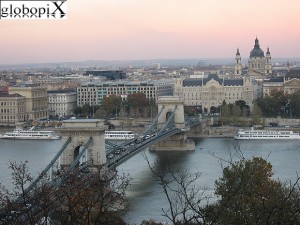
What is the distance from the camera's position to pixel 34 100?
23.1 meters

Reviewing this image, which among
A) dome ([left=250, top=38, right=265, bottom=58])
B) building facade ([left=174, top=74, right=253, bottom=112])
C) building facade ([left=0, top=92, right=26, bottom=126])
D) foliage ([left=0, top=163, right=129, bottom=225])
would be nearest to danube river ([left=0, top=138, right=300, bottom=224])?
foliage ([left=0, top=163, right=129, bottom=225])

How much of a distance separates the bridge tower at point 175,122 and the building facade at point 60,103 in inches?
285

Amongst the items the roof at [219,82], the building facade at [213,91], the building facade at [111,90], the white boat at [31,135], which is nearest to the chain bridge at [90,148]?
the white boat at [31,135]

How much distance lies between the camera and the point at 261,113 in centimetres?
2125

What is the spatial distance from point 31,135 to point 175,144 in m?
4.29

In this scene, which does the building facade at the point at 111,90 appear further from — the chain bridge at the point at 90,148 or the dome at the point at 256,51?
the chain bridge at the point at 90,148

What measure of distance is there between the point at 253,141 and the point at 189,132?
234 cm

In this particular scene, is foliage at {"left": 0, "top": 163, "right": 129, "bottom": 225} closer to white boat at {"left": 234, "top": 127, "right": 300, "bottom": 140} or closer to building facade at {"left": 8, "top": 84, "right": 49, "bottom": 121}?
white boat at {"left": 234, "top": 127, "right": 300, "bottom": 140}

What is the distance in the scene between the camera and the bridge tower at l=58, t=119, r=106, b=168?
9375 mm

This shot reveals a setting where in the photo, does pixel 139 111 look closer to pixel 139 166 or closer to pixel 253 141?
pixel 253 141

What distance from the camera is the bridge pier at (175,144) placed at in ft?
51.2

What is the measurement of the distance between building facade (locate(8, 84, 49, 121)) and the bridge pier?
7527 mm

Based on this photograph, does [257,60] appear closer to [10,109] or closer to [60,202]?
[10,109]

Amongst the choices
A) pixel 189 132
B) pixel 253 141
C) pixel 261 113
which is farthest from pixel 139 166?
pixel 261 113
